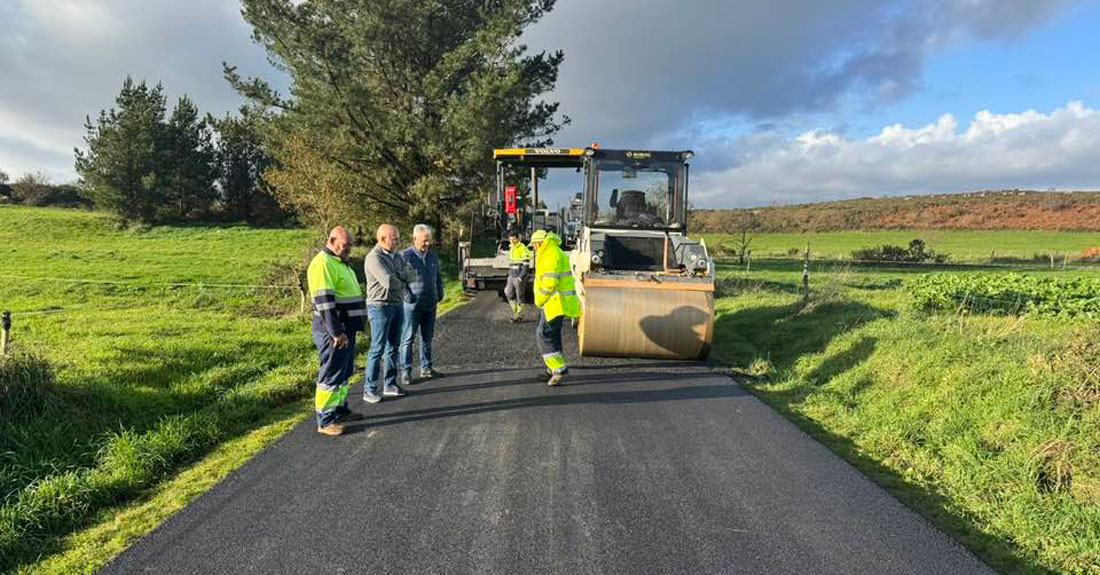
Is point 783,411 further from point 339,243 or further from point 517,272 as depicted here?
point 517,272

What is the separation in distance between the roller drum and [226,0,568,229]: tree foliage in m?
12.5

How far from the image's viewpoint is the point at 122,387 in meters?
6.04

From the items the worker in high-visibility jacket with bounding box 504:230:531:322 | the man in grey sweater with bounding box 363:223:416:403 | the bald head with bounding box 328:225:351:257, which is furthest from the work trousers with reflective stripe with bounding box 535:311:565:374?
the worker in high-visibility jacket with bounding box 504:230:531:322

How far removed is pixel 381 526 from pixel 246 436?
96.4 inches

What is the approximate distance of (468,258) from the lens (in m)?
13.8

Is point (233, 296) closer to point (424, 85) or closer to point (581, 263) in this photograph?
point (424, 85)

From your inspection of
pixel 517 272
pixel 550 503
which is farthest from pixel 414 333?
pixel 517 272

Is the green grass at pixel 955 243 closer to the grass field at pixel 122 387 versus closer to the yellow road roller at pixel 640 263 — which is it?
the yellow road roller at pixel 640 263

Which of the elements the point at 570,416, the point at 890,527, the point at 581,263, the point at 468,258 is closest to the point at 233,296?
the point at 468,258

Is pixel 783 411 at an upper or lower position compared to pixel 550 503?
lower

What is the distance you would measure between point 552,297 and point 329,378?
2.58 meters

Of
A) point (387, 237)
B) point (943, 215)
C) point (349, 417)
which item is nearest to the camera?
point (349, 417)

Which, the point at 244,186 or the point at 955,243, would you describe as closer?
the point at 955,243

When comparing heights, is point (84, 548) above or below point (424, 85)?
below
